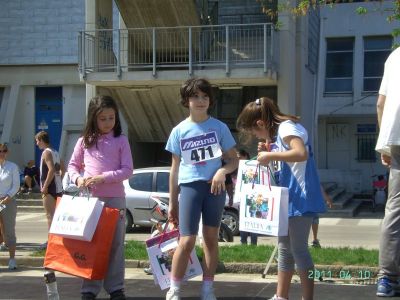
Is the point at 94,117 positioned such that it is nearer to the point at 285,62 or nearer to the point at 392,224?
the point at 392,224

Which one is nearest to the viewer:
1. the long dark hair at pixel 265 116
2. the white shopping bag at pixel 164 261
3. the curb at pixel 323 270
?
the long dark hair at pixel 265 116

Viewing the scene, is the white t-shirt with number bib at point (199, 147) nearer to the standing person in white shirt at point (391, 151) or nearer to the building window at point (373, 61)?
the standing person in white shirt at point (391, 151)

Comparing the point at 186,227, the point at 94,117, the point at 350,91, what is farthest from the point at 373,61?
the point at 186,227

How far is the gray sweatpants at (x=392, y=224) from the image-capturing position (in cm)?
580

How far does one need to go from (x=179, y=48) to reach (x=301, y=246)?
16.8 metres

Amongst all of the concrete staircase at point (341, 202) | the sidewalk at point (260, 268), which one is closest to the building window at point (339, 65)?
the concrete staircase at point (341, 202)

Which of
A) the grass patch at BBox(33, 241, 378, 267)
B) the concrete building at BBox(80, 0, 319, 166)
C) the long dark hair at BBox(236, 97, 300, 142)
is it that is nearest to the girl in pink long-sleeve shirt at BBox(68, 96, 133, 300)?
the long dark hair at BBox(236, 97, 300, 142)

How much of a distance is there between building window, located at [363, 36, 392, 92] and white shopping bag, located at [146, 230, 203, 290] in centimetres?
2465

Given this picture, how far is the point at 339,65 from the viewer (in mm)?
30422

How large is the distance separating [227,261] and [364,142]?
21758 millimetres

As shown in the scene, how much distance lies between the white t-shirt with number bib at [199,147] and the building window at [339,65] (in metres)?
24.6

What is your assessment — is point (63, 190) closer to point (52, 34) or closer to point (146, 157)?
point (146, 157)

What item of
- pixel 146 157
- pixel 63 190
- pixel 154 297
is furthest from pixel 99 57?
pixel 154 297

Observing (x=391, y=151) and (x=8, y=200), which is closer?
(x=391, y=151)
